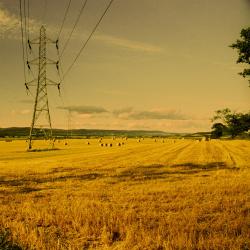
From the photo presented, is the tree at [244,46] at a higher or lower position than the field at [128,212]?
higher

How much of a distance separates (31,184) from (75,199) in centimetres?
588

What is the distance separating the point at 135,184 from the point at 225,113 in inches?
215

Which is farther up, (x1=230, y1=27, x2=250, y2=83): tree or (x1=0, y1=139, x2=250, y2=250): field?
(x1=230, y1=27, x2=250, y2=83): tree

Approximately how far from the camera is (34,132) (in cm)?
5097

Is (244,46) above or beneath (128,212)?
above

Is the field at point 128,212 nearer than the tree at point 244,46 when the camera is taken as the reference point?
Yes

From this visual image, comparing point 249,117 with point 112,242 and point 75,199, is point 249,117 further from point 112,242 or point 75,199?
point 112,242

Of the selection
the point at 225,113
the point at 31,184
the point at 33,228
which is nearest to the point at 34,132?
the point at 31,184

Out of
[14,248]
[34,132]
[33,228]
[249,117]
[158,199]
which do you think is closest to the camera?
[14,248]

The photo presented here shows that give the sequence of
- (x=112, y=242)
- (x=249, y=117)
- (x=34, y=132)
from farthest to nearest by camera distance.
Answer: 1. (x=34, y=132)
2. (x=249, y=117)
3. (x=112, y=242)

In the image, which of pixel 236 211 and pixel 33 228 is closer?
pixel 33 228

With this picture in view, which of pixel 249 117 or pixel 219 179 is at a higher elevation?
pixel 249 117

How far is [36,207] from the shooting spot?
1418 cm

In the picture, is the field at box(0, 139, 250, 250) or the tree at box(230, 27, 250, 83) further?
the tree at box(230, 27, 250, 83)
